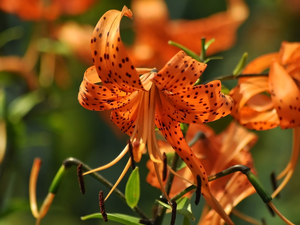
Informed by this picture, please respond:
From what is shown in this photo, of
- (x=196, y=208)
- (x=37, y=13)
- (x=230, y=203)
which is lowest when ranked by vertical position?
(x=196, y=208)

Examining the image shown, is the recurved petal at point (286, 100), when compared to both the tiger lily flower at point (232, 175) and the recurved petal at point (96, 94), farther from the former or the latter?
the recurved petal at point (96, 94)

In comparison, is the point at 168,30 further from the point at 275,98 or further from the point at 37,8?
the point at 275,98

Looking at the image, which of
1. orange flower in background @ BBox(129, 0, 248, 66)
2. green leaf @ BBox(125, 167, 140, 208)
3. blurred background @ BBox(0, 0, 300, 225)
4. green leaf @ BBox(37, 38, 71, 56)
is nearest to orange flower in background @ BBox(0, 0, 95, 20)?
blurred background @ BBox(0, 0, 300, 225)

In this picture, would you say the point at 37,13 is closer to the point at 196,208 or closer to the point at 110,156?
the point at 110,156

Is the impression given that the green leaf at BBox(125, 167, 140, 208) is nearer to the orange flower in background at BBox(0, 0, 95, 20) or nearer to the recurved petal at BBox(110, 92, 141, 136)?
the recurved petal at BBox(110, 92, 141, 136)

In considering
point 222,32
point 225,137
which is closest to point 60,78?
point 222,32
